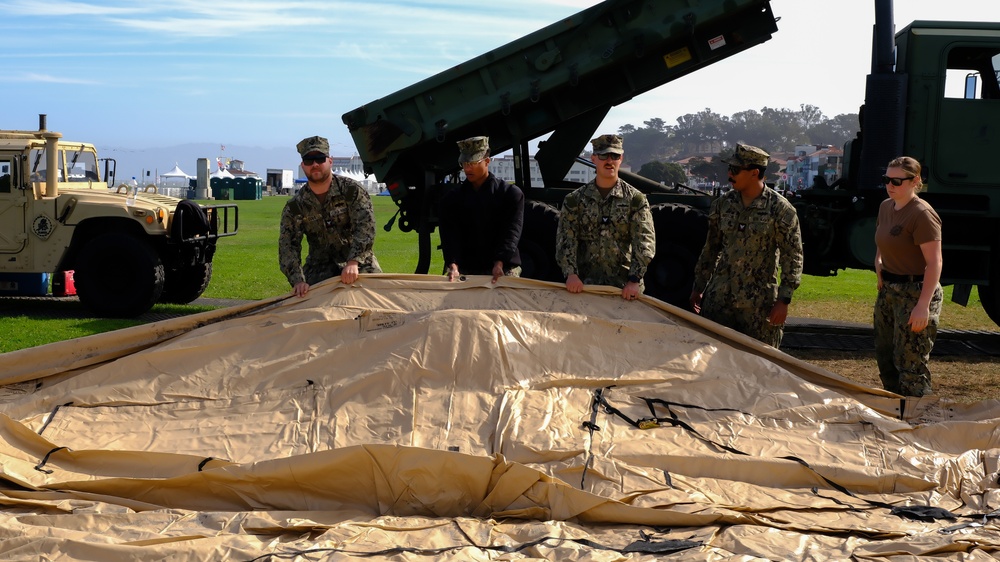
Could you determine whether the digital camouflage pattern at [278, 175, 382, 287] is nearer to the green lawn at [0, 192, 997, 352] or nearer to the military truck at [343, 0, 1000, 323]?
the green lawn at [0, 192, 997, 352]

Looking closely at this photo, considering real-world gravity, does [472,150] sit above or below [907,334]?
above

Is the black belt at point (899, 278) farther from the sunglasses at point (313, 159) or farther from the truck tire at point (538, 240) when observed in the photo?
the truck tire at point (538, 240)

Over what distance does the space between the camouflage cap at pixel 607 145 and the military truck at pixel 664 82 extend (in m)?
4.85

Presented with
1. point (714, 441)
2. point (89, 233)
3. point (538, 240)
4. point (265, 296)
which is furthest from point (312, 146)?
point (265, 296)

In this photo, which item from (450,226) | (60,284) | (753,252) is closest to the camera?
(753,252)

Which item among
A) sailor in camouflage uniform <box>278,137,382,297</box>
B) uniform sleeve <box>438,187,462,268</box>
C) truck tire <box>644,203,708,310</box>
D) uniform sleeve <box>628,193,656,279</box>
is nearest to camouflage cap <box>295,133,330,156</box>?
sailor in camouflage uniform <box>278,137,382,297</box>

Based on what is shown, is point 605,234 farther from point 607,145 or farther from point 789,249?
point 789,249

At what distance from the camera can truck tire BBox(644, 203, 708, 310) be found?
11188mm

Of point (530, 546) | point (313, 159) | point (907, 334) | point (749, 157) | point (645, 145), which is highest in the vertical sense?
point (645, 145)

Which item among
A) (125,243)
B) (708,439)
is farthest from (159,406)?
(125,243)

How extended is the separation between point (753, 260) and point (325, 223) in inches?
114

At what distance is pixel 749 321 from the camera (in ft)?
21.2

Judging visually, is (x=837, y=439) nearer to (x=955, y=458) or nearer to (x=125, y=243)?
(x=955, y=458)

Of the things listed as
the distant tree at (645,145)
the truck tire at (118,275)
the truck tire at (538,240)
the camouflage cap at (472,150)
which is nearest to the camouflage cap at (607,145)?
the camouflage cap at (472,150)
